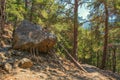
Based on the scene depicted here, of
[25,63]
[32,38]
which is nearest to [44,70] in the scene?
[25,63]

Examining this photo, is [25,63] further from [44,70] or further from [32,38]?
[32,38]

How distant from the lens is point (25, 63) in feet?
34.1

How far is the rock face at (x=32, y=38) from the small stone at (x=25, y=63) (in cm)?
138

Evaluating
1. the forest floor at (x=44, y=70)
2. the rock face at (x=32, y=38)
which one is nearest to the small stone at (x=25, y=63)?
the forest floor at (x=44, y=70)

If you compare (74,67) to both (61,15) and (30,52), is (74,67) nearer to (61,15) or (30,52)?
(30,52)

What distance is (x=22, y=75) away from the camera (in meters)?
9.48

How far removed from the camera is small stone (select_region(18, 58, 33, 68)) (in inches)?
405

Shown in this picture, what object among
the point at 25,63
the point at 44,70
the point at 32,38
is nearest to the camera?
the point at 25,63

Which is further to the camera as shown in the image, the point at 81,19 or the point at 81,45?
the point at 81,45

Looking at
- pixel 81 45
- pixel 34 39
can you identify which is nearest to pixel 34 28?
pixel 34 39

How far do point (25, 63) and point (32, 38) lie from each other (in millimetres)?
1856

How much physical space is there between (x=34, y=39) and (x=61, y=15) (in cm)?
584

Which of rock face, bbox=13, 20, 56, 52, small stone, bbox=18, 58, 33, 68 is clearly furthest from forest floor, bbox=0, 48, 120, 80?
rock face, bbox=13, 20, 56, 52

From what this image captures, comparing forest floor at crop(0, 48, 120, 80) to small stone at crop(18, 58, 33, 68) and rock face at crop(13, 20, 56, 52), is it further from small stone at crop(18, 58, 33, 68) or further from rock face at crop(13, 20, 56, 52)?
rock face at crop(13, 20, 56, 52)
